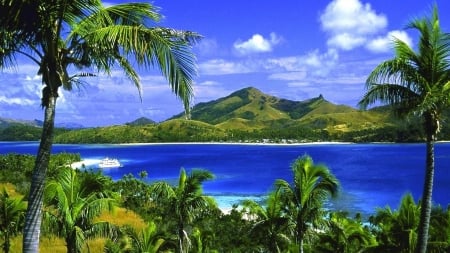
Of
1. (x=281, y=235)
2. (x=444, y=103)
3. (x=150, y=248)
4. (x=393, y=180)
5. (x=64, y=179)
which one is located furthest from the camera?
(x=393, y=180)

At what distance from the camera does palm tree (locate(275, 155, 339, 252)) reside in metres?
18.7

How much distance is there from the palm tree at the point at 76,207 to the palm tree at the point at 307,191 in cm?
719

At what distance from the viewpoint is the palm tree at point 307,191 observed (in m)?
18.7

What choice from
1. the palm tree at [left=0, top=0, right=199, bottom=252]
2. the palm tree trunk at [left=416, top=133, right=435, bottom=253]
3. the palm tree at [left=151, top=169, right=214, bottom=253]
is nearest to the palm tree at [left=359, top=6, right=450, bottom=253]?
the palm tree trunk at [left=416, top=133, right=435, bottom=253]

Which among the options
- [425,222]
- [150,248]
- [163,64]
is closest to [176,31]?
[163,64]

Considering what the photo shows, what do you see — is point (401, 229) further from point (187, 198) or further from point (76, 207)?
point (76, 207)

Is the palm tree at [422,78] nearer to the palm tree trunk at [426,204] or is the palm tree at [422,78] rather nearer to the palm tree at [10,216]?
the palm tree trunk at [426,204]

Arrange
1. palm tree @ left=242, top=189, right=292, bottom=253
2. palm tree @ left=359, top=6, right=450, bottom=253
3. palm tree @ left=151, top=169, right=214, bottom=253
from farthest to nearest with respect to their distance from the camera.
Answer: palm tree @ left=151, top=169, right=214, bottom=253 → palm tree @ left=242, top=189, right=292, bottom=253 → palm tree @ left=359, top=6, right=450, bottom=253

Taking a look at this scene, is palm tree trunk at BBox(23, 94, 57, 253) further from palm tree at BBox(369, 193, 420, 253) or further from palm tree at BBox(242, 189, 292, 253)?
palm tree at BBox(369, 193, 420, 253)

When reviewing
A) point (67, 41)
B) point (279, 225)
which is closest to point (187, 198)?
point (279, 225)

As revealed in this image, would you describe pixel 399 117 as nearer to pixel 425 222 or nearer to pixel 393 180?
pixel 425 222

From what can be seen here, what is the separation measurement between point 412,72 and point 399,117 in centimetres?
106

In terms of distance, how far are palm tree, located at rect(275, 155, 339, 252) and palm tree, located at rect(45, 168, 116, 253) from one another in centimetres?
719

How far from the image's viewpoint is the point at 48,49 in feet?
24.4
